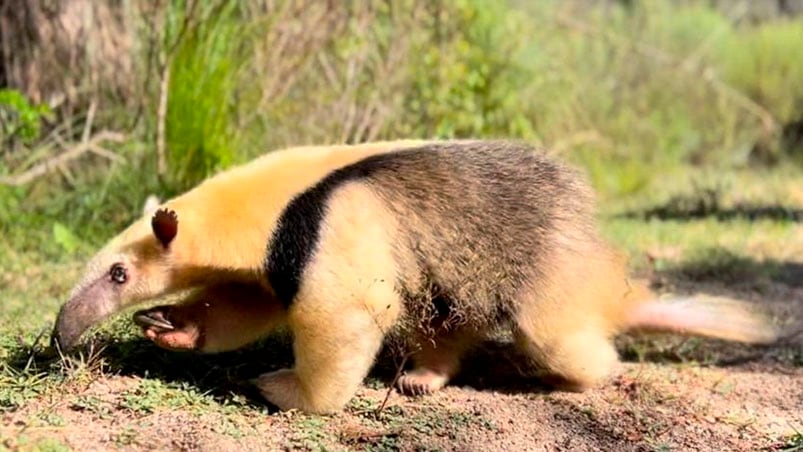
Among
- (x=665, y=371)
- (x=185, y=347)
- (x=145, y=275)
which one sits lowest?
(x=665, y=371)

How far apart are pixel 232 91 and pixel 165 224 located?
3895 mm

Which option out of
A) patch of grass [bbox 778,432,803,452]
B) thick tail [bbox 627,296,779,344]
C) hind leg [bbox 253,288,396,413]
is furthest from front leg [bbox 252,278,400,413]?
patch of grass [bbox 778,432,803,452]

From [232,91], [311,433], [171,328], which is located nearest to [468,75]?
[232,91]

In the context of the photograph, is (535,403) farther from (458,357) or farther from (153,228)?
(153,228)

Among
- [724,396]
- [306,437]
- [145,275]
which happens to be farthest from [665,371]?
[145,275]

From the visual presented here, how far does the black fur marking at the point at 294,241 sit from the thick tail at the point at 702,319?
1720mm

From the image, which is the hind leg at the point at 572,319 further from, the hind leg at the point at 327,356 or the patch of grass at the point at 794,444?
the patch of grass at the point at 794,444

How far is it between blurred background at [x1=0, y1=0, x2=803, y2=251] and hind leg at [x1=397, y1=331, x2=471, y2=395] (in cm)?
311

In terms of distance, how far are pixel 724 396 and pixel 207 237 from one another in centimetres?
243

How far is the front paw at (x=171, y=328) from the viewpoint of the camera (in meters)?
4.66

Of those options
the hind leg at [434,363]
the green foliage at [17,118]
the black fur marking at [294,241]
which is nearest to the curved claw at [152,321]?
the black fur marking at [294,241]

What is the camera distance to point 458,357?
202 inches

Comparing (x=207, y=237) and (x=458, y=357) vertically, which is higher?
(x=207, y=237)

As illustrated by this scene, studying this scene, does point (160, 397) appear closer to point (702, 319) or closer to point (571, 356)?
point (571, 356)
